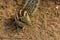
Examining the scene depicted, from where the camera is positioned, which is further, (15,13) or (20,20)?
(15,13)

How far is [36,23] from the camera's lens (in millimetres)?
2875

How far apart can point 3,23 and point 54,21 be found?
0.78 meters

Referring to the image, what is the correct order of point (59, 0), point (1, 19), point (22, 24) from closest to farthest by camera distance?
point (22, 24) < point (1, 19) < point (59, 0)

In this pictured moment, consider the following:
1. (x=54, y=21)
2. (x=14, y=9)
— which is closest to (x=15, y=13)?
(x=14, y=9)

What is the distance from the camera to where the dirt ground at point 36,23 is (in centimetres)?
273

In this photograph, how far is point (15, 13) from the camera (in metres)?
2.98

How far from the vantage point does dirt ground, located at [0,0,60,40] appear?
2.73 meters

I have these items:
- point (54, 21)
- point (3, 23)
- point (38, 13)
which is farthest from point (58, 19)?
point (3, 23)

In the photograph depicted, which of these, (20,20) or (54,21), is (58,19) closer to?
(54,21)

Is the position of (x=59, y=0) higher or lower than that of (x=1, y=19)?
higher

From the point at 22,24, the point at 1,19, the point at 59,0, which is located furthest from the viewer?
the point at 59,0

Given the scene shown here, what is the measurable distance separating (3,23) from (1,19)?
8cm

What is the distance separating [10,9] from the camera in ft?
9.98

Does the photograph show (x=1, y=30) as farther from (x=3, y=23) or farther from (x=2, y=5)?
(x=2, y=5)
